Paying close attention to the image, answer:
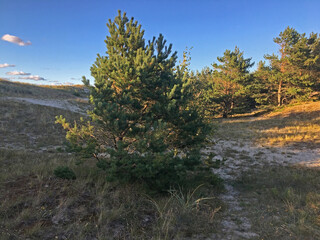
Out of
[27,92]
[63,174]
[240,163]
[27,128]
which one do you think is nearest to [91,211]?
[63,174]

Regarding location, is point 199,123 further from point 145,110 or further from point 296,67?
point 296,67

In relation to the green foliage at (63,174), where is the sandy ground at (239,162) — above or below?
below

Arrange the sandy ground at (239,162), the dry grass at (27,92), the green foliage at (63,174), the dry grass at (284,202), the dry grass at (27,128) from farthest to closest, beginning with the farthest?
the dry grass at (27,92) < the dry grass at (27,128) < the green foliage at (63,174) < the sandy ground at (239,162) < the dry grass at (284,202)

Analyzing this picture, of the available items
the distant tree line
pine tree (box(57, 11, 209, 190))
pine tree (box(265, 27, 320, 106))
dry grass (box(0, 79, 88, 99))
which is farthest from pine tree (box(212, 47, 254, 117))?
pine tree (box(57, 11, 209, 190))

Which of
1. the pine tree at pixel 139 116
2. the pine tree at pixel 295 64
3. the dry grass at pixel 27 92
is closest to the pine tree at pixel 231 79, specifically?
the pine tree at pixel 295 64

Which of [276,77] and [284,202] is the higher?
[276,77]

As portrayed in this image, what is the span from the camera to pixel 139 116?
6445mm

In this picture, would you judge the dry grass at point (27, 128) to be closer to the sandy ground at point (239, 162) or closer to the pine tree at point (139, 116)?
the pine tree at point (139, 116)

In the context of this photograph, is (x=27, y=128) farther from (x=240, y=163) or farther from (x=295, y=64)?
(x=295, y=64)

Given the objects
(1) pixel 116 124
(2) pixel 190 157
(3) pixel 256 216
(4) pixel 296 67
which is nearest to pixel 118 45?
(1) pixel 116 124

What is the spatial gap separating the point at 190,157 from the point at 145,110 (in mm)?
2512

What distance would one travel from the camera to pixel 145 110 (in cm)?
684

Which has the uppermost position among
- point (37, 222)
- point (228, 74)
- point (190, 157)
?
point (228, 74)

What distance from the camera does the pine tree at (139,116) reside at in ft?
16.6
